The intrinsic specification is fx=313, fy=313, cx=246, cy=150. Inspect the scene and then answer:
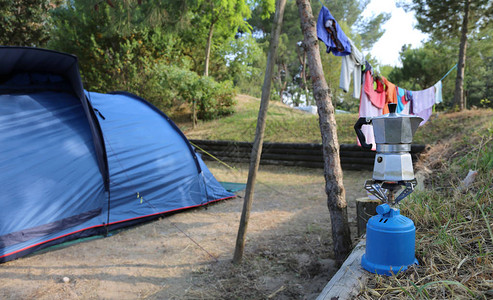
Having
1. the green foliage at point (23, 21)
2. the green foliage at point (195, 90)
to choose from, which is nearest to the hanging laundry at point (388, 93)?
the green foliage at point (195, 90)

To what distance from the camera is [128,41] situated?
1219 centimetres

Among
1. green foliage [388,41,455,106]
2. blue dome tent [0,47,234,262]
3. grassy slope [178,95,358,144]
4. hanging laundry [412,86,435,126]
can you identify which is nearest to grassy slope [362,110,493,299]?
blue dome tent [0,47,234,262]

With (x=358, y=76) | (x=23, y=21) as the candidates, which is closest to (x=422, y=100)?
(x=358, y=76)

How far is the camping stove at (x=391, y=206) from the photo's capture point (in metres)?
1.28

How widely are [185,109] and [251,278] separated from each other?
37.4 ft

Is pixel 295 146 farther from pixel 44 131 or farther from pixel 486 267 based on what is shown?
pixel 486 267

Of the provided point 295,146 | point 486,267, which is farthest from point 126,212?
point 295,146

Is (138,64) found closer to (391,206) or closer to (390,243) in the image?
(391,206)

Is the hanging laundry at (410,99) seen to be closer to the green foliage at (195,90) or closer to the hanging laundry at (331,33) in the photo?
the hanging laundry at (331,33)

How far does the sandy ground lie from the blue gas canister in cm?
99

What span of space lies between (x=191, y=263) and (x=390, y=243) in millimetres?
1913

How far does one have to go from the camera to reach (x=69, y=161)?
128 inches

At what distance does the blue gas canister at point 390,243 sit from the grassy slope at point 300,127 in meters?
5.56

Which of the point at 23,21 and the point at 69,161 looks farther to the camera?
the point at 23,21
